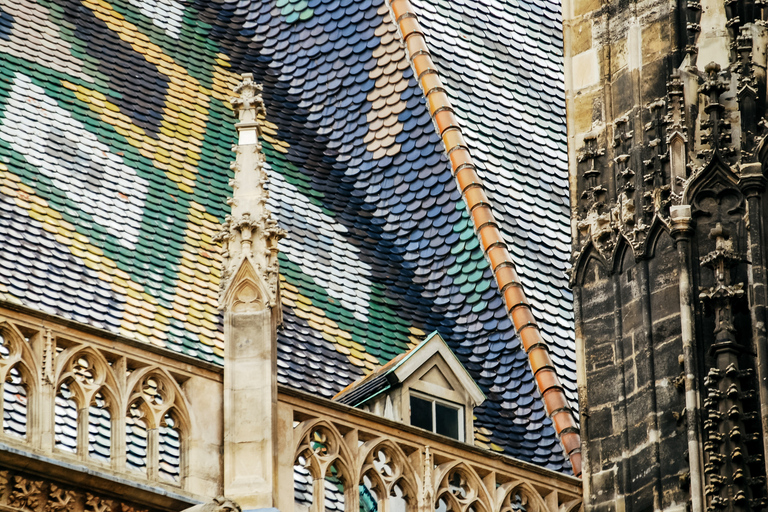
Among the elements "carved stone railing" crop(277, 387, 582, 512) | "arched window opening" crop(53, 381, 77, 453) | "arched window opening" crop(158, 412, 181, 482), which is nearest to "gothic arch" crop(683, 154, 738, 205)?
"carved stone railing" crop(277, 387, 582, 512)

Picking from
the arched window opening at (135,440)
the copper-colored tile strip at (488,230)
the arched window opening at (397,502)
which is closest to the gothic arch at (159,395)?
the arched window opening at (135,440)

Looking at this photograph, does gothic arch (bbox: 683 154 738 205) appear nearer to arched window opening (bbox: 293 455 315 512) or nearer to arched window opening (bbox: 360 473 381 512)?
arched window opening (bbox: 360 473 381 512)

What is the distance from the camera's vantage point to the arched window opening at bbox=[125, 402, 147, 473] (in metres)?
17.1

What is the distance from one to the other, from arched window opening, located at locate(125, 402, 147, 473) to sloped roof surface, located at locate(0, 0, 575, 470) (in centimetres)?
130

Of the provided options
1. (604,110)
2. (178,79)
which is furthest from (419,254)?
(604,110)

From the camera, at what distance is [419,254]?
2298cm

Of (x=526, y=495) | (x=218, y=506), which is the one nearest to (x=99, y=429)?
(x=218, y=506)

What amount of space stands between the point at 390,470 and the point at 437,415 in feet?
7.78

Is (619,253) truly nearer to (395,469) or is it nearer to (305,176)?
(395,469)

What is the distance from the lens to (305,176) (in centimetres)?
2353

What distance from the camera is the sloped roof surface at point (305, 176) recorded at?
65.7 ft

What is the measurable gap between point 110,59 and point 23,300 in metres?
5.12

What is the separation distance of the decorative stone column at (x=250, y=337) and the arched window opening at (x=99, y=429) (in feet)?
2.82

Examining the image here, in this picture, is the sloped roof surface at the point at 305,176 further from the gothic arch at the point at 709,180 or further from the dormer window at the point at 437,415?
the gothic arch at the point at 709,180
